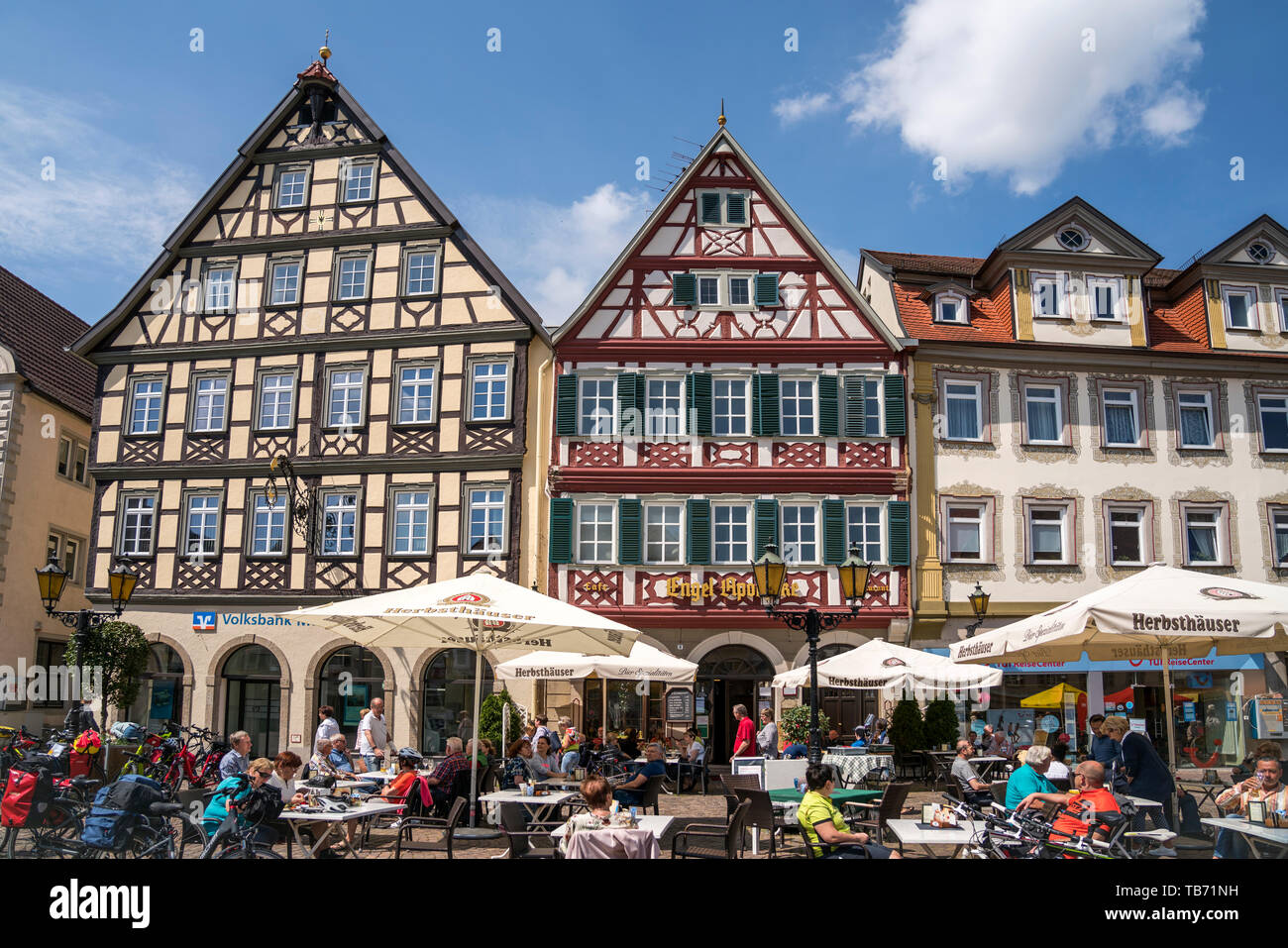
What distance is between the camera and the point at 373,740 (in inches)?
655

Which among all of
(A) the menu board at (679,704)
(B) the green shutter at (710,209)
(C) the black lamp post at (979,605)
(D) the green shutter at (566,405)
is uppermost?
(B) the green shutter at (710,209)

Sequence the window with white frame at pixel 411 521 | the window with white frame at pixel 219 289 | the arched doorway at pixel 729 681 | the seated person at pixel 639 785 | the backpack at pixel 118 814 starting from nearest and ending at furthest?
the backpack at pixel 118 814 → the seated person at pixel 639 785 → the arched doorway at pixel 729 681 → the window with white frame at pixel 411 521 → the window with white frame at pixel 219 289

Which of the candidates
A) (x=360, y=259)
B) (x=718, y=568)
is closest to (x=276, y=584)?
(x=360, y=259)

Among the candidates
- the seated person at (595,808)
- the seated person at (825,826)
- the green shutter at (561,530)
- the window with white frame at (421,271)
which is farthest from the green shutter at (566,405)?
the seated person at (595,808)

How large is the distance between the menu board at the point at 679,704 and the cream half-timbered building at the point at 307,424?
13.6ft

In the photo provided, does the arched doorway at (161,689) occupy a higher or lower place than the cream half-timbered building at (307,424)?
lower

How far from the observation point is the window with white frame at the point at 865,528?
23031 millimetres

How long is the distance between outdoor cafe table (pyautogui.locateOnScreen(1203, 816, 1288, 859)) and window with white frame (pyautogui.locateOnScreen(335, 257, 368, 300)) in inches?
822

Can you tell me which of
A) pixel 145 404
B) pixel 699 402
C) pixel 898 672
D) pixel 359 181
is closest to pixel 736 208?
pixel 699 402

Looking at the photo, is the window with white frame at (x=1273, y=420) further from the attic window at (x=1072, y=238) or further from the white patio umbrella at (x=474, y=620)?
the white patio umbrella at (x=474, y=620)

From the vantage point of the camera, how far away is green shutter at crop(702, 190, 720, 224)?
24.5 metres

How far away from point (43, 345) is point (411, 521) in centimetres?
1334

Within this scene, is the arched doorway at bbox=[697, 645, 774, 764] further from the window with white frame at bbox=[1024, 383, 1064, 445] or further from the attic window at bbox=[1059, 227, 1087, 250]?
the attic window at bbox=[1059, 227, 1087, 250]
